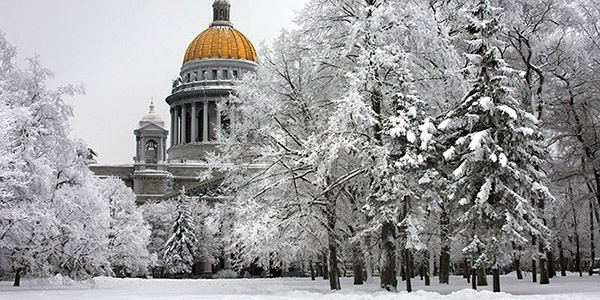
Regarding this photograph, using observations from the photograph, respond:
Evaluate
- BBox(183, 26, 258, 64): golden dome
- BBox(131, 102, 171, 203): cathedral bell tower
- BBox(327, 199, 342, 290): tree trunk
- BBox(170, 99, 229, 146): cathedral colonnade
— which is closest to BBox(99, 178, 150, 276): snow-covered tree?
BBox(327, 199, 342, 290): tree trunk

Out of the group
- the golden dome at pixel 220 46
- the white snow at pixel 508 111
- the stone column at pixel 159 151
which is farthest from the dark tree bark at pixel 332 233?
the golden dome at pixel 220 46

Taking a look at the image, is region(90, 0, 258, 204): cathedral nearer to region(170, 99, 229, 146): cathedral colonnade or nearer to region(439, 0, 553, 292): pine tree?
region(170, 99, 229, 146): cathedral colonnade

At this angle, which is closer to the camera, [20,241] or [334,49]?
[334,49]

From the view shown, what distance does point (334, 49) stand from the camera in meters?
25.9

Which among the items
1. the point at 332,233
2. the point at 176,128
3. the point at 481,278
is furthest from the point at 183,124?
the point at 332,233

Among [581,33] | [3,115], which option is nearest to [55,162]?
[3,115]

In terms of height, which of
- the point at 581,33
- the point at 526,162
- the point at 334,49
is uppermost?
the point at 581,33

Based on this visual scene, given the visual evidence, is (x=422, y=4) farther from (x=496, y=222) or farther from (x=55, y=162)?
(x=55, y=162)

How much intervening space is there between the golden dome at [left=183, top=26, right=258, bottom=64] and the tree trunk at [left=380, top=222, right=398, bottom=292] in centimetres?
10679

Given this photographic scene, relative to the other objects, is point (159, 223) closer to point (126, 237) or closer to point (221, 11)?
point (126, 237)

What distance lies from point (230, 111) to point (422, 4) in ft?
32.7

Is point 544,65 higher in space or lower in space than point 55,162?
higher

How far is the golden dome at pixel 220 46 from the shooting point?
130 meters

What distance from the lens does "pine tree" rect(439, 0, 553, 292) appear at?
21547mm
